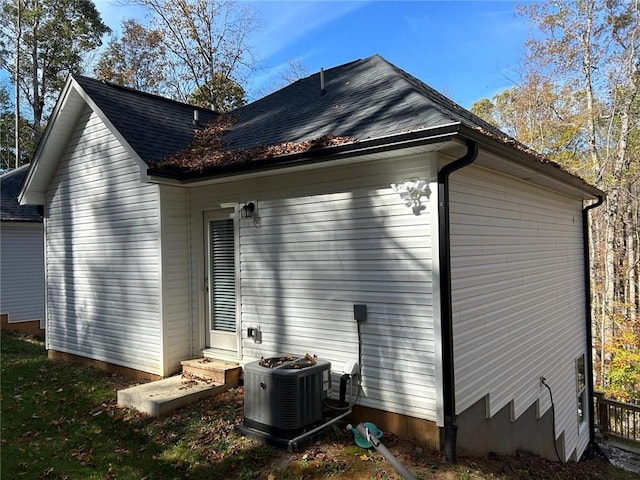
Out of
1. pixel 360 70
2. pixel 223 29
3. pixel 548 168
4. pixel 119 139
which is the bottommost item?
pixel 548 168

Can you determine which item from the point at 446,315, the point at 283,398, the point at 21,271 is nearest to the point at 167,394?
the point at 283,398

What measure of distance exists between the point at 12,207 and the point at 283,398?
12.3m

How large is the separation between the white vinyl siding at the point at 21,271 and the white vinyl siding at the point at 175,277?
8.42 metres

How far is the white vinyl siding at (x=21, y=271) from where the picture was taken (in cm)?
1183

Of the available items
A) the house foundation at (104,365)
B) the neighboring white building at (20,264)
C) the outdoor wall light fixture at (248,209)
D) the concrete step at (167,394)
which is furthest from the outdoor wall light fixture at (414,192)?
the neighboring white building at (20,264)

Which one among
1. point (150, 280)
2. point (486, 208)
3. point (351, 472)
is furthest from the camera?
point (150, 280)

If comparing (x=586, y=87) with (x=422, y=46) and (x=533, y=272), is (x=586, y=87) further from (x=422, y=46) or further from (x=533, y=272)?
(x=533, y=272)

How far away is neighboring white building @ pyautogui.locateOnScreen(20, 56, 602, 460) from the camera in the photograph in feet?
14.2

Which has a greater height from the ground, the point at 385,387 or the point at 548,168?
the point at 548,168

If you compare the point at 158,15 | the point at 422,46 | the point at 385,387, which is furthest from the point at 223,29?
the point at 385,387

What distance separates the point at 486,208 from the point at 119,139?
5.15 meters

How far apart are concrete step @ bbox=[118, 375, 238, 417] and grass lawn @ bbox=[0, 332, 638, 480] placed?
100 millimetres

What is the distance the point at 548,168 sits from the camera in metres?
5.68

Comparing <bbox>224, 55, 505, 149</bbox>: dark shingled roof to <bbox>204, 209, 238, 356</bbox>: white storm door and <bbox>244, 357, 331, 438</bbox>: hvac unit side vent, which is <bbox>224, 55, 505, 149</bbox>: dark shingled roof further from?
<bbox>244, 357, 331, 438</bbox>: hvac unit side vent
